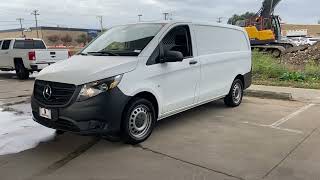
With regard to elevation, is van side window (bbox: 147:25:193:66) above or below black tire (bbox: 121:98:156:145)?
above

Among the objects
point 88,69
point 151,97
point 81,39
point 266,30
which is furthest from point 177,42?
point 81,39

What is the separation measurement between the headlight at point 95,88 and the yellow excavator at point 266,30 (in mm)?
22388

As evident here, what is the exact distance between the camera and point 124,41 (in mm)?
6738

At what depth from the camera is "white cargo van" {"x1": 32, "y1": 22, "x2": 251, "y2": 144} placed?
553 centimetres

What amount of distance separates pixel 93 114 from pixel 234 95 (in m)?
4.28

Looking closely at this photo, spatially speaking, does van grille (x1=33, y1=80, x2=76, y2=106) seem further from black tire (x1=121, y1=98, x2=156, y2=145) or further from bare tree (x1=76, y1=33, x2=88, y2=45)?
bare tree (x1=76, y1=33, x2=88, y2=45)

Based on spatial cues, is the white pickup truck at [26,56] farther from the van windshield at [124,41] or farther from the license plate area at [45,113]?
the license plate area at [45,113]

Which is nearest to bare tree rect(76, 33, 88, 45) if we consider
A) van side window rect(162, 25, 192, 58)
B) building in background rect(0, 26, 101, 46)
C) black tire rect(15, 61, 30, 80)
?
building in background rect(0, 26, 101, 46)

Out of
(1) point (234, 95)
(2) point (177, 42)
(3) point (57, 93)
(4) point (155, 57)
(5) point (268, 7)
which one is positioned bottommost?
(1) point (234, 95)

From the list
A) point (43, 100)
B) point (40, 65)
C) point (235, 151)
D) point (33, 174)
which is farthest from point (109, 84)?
point (40, 65)

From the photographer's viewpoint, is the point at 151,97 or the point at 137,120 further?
the point at 151,97

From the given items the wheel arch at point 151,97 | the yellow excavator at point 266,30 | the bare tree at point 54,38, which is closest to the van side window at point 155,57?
the wheel arch at point 151,97

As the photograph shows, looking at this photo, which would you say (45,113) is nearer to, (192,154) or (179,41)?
(192,154)

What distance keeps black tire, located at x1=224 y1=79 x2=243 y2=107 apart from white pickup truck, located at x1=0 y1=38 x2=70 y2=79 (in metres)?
10.2
